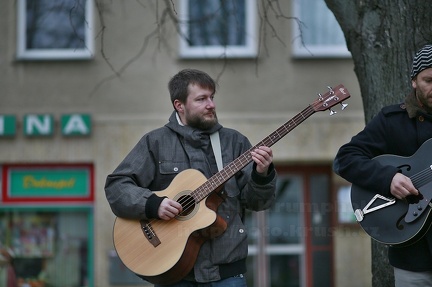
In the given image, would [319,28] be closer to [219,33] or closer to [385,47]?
[219,33]

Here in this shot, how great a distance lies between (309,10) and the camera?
11422 millimetres

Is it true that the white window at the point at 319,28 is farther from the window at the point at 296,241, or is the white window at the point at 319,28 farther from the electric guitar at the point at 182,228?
the electric guitar at the point at 182,228

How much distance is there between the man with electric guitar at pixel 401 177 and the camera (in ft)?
14.2

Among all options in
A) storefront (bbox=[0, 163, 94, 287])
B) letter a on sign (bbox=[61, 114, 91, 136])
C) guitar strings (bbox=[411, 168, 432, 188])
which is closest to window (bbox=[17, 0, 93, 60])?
letter a on sign (bbox=[61, 114, 91, 136])

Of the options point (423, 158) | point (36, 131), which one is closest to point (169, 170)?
point (423, 158)

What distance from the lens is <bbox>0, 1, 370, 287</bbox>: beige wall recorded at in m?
11.1

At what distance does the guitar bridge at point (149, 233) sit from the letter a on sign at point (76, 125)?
6250 mm

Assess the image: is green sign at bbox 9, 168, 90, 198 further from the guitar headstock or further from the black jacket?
the black jacket

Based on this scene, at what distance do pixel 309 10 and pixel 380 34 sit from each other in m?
6.15

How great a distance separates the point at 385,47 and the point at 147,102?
615 centimetres

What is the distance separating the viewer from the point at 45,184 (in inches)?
445

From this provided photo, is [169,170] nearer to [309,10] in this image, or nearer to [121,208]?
[121,208]

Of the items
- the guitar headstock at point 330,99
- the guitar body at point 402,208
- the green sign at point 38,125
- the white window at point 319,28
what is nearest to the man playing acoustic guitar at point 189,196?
the guitar headstock at point 330,99

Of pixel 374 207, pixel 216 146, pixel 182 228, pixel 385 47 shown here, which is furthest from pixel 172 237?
pixel 385 47
